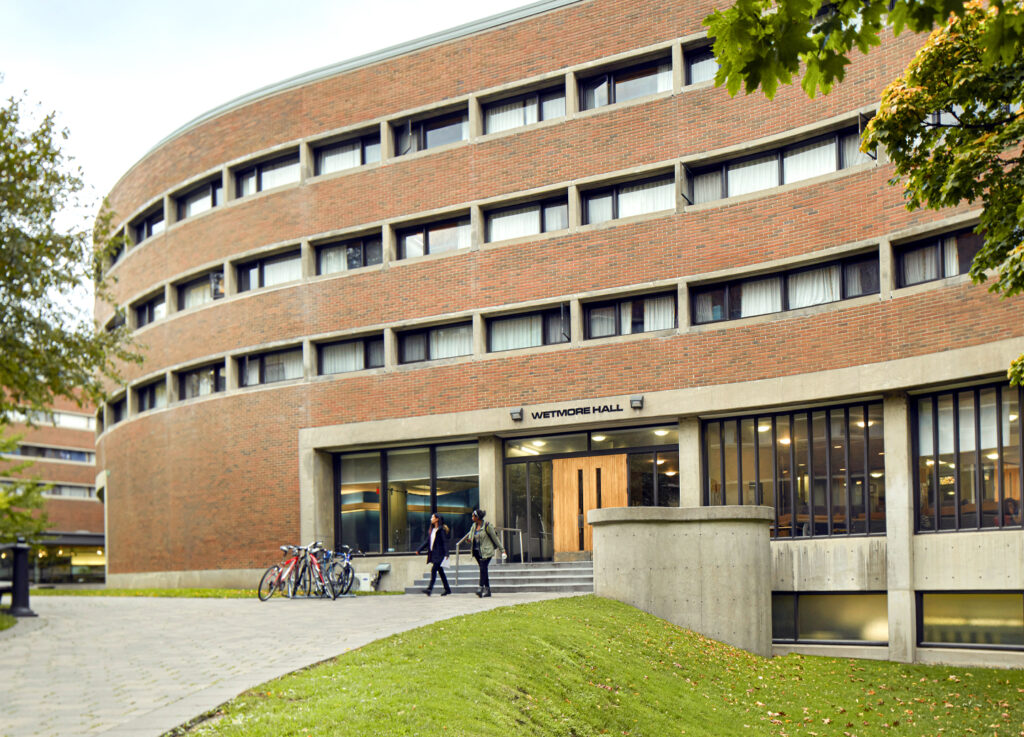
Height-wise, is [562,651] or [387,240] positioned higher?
[387,240]

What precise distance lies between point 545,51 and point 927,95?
17326 millimetres

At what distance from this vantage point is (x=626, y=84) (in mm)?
27406

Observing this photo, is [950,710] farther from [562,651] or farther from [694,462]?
[694,462]

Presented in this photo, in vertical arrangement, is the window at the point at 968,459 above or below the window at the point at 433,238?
below

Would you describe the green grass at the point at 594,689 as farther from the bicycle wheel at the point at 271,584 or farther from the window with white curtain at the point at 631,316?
the window with white curtain at the point at 631,316

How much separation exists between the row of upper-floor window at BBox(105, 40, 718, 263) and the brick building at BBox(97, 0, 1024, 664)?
9 centimetres

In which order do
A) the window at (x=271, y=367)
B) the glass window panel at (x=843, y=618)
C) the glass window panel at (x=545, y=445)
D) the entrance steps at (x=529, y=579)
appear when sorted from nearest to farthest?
1. the glass window panel at (x=843, y=618)
2. the entrance steps at (x=529, y=579)
3. the glass window panel at (x=545, y=445)
4. the window at (x=271, y=367)

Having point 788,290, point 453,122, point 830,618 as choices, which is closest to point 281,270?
point 453,122

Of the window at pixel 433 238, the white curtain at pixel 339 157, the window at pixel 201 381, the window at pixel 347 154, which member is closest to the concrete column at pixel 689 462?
the window at pixel 433 238

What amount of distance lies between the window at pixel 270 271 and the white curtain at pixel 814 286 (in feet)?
49.0

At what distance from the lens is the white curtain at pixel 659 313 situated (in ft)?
85.3

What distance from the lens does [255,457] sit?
104 ft

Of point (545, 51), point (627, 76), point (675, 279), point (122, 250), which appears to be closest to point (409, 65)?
point (545, 51)

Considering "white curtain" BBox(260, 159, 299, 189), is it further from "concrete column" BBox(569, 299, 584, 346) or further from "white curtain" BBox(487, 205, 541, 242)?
"concrete column" BBox(569, 299, 584, 346)
